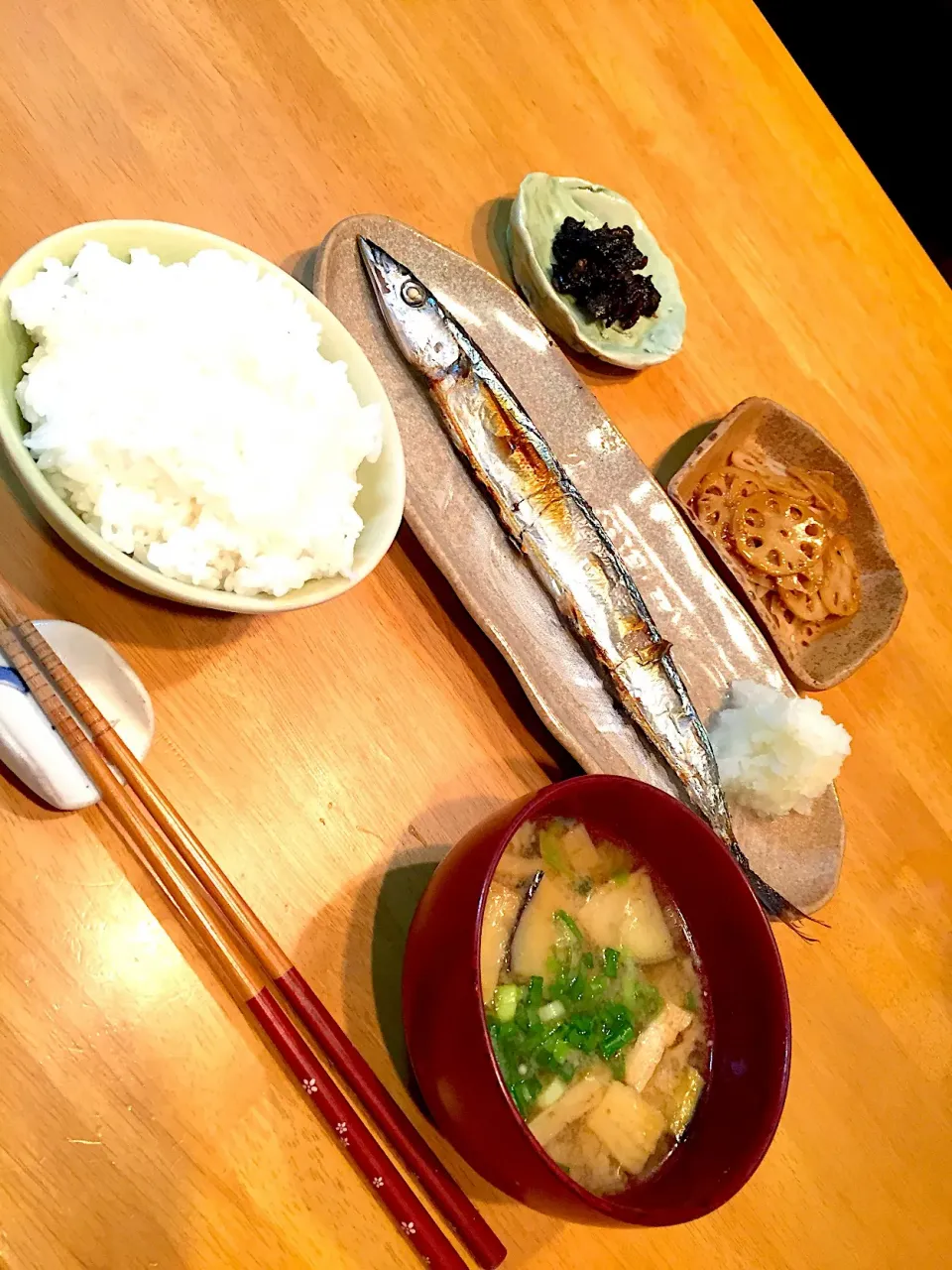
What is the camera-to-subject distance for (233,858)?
4.52 ft

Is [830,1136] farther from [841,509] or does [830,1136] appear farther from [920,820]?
[841,509]

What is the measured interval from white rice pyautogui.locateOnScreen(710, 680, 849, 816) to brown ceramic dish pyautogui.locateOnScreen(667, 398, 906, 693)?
0.19 m

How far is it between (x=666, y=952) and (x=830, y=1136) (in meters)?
0.59

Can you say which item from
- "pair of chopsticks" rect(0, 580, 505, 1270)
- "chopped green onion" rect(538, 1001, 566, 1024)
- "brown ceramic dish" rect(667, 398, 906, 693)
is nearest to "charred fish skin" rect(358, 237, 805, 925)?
"brown ceramic dish" rect(667, 398, 906, 693)

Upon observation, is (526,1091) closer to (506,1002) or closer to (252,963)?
(506,1002)

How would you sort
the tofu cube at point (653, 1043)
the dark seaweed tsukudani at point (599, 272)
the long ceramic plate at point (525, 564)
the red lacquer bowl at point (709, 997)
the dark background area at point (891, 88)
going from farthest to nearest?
the dark background area at point (891, 88) → the dark seaweed tsukudani at point (599, 272) → the long ceramic plate at point (525, 564) → the tofu cube at point (653, 1043) → the red lacquer bowl at point (709, 997)

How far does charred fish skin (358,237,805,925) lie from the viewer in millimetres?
1705

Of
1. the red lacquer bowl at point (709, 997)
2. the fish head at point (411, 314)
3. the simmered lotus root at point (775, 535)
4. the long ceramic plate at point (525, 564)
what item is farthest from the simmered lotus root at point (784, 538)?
the red lacquer bowl at point (709, 997)

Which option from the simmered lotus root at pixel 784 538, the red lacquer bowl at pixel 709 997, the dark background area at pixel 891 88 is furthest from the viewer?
the dark background area at pixel 891 88

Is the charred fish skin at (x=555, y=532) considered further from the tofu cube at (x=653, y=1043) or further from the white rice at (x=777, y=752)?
the tofu cube at (x=653, y=1043)

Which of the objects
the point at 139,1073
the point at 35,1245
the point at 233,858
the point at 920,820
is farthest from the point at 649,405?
the point at 35,1245

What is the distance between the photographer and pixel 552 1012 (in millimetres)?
1328

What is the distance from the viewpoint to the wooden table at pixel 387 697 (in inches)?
47.8

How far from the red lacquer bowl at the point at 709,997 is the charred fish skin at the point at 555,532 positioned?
1.07ft
